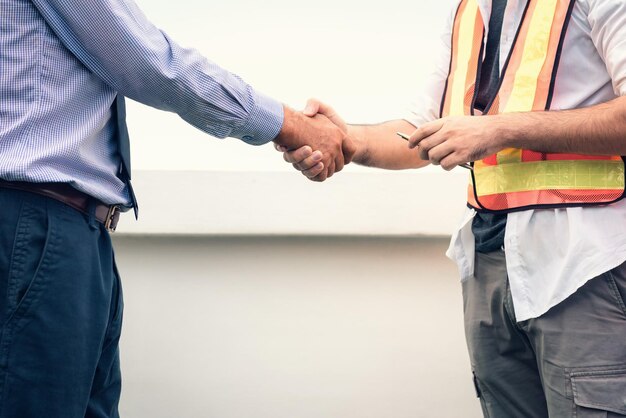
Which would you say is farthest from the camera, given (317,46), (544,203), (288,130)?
(317,46)

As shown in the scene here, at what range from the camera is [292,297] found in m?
2.14

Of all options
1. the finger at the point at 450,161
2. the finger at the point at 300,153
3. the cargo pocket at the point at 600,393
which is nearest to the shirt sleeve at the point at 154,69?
the finger at the point at 300,153

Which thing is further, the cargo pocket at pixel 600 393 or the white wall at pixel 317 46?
the white wall at pixel 317 46

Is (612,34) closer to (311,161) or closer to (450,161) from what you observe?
(450,161)

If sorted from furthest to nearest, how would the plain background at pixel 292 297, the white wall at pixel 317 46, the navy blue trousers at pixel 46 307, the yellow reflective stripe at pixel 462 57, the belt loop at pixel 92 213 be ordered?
the white wall at pixel 317 46
the plain background at pixel 292 297
the yellow reflective stripe at pixel 462 57
the belt loop at pixel 92 213
the navy blue trousers at pixel 46 307

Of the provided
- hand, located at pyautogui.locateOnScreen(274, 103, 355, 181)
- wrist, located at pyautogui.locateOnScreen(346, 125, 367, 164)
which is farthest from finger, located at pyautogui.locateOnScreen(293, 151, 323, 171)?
wrist, located at pyautogui.locateOnScreen(346, 125, 367, 164)

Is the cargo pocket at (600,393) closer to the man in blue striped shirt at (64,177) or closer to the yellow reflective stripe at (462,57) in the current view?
the yellow reflective stripe at (462,57)

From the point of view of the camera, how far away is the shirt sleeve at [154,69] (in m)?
1.20

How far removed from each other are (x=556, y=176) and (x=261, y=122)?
577 millimetres

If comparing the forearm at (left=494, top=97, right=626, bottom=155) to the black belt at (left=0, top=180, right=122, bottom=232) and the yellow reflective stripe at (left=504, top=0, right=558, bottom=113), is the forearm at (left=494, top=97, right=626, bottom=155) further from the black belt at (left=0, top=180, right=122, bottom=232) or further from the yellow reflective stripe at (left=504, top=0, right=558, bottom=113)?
the black belt at (left=0, top=180, right=122, bottom=232)

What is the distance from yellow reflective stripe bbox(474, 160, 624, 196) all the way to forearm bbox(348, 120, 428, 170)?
1.10 feet

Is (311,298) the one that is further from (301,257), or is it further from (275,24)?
(275,24)

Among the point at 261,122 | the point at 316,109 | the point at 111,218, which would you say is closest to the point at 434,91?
the point at 316,109

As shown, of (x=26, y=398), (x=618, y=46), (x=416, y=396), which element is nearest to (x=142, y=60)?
(x=26, y=398)
